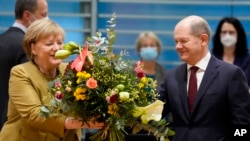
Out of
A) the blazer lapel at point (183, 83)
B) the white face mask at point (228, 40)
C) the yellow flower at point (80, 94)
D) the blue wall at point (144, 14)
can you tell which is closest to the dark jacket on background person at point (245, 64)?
the white face mask at point (228, 40)

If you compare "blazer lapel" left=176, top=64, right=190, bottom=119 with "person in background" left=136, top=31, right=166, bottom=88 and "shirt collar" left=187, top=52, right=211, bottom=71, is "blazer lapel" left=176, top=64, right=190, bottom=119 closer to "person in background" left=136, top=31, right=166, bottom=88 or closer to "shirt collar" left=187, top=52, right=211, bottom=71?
"shirt collar" left=187, top=52, right=211, bottom=71

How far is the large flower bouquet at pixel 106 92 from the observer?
383cm

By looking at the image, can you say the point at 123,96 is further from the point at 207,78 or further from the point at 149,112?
the point at 207,78

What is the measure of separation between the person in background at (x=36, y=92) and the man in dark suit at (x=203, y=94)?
2.42 feet

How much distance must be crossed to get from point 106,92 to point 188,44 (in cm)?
99

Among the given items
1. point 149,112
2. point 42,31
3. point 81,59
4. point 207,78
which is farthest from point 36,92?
point 207,78

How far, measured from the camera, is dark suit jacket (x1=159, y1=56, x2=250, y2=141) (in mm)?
4504

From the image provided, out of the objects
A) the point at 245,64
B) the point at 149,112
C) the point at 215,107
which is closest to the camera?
the point at 149,112

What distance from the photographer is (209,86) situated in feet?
15.0

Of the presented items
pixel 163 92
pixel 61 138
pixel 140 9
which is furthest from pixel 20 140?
pixel 140 9

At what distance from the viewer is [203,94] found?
4559 millimetres

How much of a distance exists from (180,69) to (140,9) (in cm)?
405

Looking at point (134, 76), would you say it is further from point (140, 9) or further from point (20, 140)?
point (140, 9)

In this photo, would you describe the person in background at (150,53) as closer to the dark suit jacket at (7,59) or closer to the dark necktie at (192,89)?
the dark suit jacket at (7,59)
